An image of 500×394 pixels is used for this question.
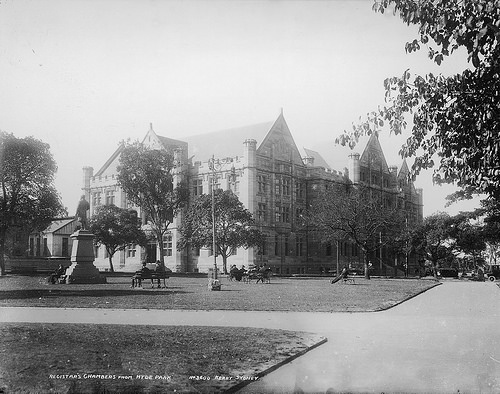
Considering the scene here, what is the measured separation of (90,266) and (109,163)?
29992 millimetres

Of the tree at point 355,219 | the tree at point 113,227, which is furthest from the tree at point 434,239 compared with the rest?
the tree at point 113,227

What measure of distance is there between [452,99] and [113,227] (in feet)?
131

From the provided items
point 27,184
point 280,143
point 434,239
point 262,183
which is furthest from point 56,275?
point 434,239

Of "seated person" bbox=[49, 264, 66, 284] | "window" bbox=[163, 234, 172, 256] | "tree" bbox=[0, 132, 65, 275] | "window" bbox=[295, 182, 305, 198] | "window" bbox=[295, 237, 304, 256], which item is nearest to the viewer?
"seated person" bbox=[49, 264, 66, 284]

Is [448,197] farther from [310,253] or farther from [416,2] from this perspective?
[310,253]

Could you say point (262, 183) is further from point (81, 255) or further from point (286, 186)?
point (81, 255)

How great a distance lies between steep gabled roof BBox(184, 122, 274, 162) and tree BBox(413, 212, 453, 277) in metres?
20.0

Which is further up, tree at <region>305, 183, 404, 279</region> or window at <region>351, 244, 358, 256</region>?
tree at <region>305, 183, 404, 279</region>

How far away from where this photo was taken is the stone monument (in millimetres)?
25906

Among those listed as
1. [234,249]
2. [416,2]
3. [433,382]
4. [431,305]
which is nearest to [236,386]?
[433,382]

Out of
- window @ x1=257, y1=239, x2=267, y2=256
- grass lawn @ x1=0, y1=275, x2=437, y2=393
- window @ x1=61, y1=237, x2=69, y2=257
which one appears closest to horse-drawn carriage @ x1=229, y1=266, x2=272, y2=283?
window @ x1=257, y1=239, x2=267, y2=256

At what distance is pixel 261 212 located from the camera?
171ft

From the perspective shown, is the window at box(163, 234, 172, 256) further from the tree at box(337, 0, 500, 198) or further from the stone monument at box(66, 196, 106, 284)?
the tree at box(337, 0, 500, 198)

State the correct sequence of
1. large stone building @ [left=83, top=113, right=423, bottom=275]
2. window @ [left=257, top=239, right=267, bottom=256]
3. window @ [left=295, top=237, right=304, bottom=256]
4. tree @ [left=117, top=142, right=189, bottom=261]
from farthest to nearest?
window @ [left=295, top=237, right=304, bottom=256], large stone building @ [left=83, top=113, right=423, bottom=275], window @ [left=257, top=239, right=267, bottom=256], tree @ [left=117, top=142, right=189, bottom=261]
